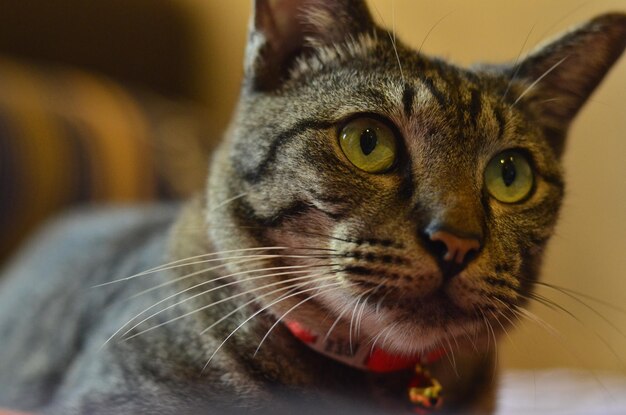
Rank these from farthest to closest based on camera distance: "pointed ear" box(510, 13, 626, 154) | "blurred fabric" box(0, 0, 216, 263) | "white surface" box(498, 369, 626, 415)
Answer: "blurred fabric" box(0, 0, 216, 263) < "white surface" box(498, 369, 626, 415) < "pointed ear" box(510, 13, 626, 154)

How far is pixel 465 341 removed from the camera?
810mm

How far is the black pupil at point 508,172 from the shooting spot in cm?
81

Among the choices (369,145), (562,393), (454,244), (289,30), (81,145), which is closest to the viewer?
(454,244)

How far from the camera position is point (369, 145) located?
772mm

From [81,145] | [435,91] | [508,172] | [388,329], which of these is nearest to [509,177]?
[508,172]

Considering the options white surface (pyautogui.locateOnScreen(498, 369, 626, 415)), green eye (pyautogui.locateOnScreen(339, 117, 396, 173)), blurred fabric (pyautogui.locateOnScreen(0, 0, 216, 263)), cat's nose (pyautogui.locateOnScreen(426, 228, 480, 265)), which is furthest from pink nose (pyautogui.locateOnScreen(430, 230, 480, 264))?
blurred fabric (pyautogui.locateOnScreen(0, 0, 216, 263))

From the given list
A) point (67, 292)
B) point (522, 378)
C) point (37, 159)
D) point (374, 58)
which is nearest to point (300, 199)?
point (374, 58)

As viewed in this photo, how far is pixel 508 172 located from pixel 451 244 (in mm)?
208

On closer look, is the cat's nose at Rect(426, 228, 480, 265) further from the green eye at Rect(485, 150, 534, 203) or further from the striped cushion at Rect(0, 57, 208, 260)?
the striped cushion at Rect(0, 57, 208, 260)

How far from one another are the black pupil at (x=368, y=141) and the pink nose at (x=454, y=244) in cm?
16

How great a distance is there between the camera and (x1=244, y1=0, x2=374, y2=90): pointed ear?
2.79 feet

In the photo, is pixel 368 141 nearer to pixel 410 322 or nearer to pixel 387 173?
pixel 387 173

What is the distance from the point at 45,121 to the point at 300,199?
4.76 feet

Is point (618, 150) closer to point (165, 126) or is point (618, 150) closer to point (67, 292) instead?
point (67, 292)
